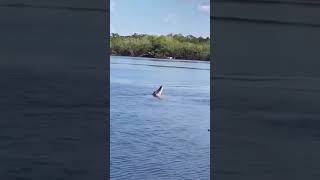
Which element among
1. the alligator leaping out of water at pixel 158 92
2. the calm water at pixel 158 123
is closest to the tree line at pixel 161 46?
the calm water at pixel 158 123

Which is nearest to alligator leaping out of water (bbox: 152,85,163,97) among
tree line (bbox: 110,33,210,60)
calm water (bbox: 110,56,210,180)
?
calm water (bbox: 110,56,210,180)

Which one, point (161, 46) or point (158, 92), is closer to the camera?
point (161, 46)

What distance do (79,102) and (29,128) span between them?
6.0 inches

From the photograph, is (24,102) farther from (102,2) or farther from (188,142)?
(188,142)

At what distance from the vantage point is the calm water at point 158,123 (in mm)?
11312

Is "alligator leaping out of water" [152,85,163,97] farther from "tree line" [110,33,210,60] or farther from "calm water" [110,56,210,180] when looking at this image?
"tree line" [110,33,210,60]

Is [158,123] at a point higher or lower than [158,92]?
lower

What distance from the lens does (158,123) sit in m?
16.9

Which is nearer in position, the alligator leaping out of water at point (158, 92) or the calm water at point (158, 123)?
the calm water at point (158, 123)

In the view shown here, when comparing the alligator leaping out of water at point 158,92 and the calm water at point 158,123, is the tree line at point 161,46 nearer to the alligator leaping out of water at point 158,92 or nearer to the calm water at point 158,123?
the calm water at point 158,123
